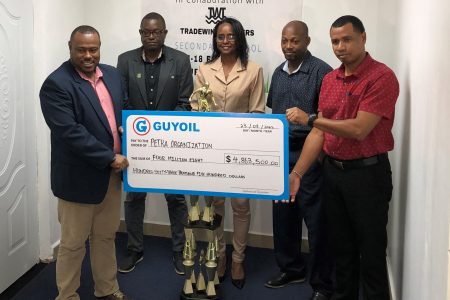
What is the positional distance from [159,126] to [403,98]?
1322 mm

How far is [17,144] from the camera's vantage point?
113 inches

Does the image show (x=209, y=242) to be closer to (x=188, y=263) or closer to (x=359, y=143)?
(x=188, y=263)

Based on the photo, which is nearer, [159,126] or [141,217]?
[159,126]

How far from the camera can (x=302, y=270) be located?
295 cm

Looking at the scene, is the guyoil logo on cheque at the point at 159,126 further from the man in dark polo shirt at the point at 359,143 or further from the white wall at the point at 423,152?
the white wall at the point at 423,152

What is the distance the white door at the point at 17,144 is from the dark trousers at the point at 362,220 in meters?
1.96

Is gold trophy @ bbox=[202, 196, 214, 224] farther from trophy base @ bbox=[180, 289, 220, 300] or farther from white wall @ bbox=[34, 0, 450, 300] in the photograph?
white wall @ bbox=[34, 0, 450, 300]

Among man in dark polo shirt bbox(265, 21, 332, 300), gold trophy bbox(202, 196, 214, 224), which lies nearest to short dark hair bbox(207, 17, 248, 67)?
man in dark polo shirt bbox(265, 21, 332, 300)

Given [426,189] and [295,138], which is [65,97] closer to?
[295,138]

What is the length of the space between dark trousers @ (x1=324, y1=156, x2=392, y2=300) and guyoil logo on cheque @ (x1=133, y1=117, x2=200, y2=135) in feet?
2.36

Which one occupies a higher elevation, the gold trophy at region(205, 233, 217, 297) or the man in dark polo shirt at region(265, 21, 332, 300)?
the man in dark polo shirt at region(265, 21, 332, 300)

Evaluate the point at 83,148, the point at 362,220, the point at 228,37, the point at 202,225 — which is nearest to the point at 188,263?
the point at 202,225

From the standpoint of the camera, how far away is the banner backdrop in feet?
10.6

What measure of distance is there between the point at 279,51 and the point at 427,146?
186 centimetres
